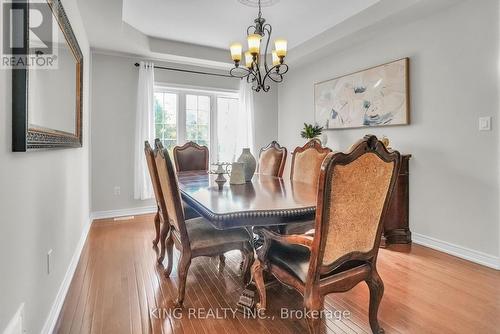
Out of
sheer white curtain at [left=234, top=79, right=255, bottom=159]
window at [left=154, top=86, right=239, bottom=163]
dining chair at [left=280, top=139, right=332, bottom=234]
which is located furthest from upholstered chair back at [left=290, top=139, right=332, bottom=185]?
window at [left=154, top=86, right=239, bottom=163]

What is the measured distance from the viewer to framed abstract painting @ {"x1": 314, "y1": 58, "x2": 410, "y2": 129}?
10.3 feet

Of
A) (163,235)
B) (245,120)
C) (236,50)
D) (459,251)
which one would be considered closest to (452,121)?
(459,251)

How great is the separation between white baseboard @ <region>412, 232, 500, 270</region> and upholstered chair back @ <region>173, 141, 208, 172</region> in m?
2.63

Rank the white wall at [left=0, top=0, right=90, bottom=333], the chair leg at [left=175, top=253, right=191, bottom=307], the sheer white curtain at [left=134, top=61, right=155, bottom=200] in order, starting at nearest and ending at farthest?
the white wall at [left=0, top=0, right=90, bottom=333] → the chair leg at [left=175, top=253, right=191, bottom=307] → the sheer white curtain at [left=134, top=61, right=155, bottom=200]

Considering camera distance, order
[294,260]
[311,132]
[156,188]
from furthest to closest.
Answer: [311,132] → [156,188] → [294,260]

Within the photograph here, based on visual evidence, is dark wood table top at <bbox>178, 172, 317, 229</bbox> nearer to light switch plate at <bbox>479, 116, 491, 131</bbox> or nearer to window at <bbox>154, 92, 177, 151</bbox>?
light switch plate at <bbox>479, 116, 491, 131</bbox>

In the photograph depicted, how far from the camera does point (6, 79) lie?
3.48ft

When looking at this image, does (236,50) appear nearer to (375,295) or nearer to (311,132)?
(311,132)

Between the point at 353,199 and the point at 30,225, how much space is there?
1465 millimetres

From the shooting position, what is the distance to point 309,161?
2758 mm

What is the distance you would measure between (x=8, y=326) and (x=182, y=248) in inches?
35.1

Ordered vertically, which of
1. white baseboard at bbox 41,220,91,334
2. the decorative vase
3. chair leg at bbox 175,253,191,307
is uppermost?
the decorative vase

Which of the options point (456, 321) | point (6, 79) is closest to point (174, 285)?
point (6, 79)

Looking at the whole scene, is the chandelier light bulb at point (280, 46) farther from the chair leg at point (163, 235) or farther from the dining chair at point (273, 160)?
the chair leg at point (163, 235)
